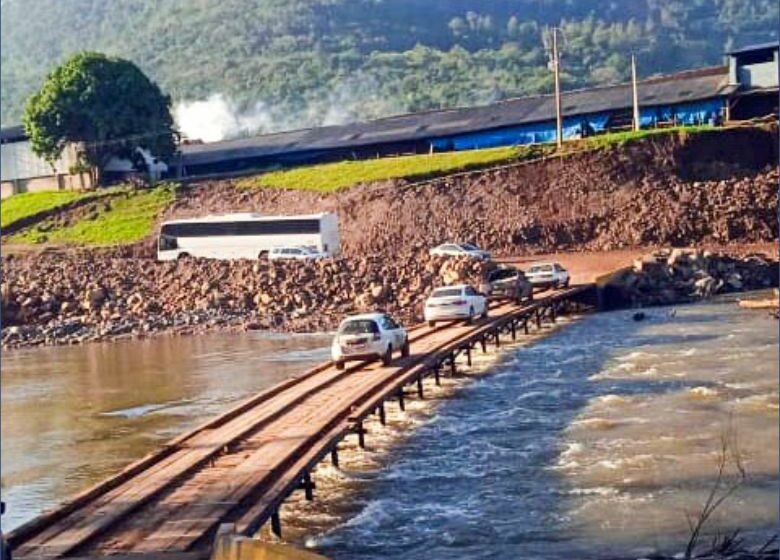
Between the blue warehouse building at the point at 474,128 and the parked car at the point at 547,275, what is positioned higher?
the blue warehouse building at the point at 474,128

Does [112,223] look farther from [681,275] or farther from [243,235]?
[681,275]

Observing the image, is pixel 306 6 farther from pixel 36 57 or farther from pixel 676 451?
pixel 676 451

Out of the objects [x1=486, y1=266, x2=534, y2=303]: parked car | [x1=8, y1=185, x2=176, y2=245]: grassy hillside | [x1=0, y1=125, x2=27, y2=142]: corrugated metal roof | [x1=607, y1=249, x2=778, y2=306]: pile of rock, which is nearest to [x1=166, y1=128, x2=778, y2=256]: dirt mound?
[x1=8, y1=185, x2=176, y2=245]: grassy hillside

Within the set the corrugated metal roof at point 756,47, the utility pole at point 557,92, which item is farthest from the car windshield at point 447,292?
the corrugated metal roof at point 756,47

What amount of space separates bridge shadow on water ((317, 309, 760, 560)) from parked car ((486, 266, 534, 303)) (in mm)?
824

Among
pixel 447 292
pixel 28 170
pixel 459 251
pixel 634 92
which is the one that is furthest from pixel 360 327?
pixel 28 170

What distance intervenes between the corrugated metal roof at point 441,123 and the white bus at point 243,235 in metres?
0.61

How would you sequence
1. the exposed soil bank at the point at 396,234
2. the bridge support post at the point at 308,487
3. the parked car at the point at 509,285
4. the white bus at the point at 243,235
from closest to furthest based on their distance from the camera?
the bridge support post at the point at 308,487 → the white bus at the point at 243,235 → the exposed soil bank at the point at 396,234 → the parked car at the point at 509,285

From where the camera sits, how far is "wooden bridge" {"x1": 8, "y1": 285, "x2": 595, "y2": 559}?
26.8 ft

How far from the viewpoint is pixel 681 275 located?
18.1 metres

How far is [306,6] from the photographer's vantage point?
9.70m

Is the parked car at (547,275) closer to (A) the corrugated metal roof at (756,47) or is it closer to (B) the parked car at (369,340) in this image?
(B) the parked car at (369,340)

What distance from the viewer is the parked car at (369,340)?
42.7 feet

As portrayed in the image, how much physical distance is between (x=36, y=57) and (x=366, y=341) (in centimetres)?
650
